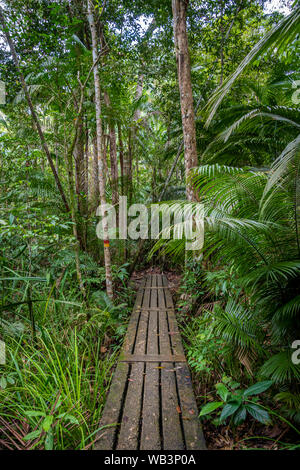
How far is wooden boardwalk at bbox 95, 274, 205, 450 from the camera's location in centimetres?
139

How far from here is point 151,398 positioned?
174cm

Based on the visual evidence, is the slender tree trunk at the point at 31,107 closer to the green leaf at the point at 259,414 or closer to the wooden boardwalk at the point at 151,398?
the wooden boardwalk at the point at 151,398

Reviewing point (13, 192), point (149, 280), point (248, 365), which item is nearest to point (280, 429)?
point (248, 365)

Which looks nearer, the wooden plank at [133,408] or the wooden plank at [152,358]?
the wooden plank at [133,408]

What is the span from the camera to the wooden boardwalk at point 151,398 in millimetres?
1389

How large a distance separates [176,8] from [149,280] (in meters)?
4.56

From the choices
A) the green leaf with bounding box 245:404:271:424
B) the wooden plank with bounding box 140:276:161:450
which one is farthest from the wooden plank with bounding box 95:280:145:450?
the green leaf with bounding box 245:404:271:424

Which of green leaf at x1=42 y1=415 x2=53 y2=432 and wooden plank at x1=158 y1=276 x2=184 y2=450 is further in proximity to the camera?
wooden plank at x1=158 y1=276 x2=184 y2=450

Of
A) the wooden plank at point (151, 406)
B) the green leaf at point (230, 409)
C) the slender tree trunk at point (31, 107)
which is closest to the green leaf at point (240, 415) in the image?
the green leaf at point (230, 409)

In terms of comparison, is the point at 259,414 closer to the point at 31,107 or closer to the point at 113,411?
the point at 113,411

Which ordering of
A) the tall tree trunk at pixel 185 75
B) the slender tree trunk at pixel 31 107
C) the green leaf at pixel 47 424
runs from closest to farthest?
the green leaf at pixel 47 424
the slender tree trunk at pixel 31 107
the tall tree trunk at pixel 185 75

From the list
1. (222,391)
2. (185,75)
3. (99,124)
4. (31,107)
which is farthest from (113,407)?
(185,75)

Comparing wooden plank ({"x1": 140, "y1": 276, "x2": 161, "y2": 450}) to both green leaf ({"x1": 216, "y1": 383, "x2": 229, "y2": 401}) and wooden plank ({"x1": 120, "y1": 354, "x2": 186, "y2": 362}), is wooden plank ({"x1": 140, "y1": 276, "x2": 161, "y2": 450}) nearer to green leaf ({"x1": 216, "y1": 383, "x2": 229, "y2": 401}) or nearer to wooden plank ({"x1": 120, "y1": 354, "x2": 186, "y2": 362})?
wooden plank ({"x1": 120, "y1": 354, "x2": 186, "y2": 362})

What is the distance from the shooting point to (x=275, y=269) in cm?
143
